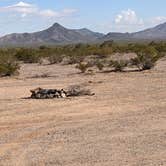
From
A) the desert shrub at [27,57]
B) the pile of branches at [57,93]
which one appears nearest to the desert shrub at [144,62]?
the pile of branches at [57,93]

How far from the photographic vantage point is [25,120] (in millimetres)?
19016

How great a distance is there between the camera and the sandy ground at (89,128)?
13298mm

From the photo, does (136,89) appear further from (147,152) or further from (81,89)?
(147,152)

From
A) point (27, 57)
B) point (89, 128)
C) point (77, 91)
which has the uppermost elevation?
point (77, 91)

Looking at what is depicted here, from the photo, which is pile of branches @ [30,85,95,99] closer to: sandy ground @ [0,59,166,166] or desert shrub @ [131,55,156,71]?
sandy ground @ [0,59,166,166]

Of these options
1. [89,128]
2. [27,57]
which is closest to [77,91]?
[89,128]

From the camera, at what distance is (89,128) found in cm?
1700

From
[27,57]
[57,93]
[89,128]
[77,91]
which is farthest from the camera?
[27,57]

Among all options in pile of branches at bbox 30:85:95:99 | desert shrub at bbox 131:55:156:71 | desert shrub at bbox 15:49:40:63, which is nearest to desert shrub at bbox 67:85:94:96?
pile of branches at bbox 30:85:95:99

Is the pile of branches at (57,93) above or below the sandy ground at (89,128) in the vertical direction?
above

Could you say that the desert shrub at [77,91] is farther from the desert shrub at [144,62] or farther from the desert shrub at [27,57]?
the desert shrub at [27,57]

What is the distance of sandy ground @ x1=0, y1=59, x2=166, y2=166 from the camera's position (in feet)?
43.6

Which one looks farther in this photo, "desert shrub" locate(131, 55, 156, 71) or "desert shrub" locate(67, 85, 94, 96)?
"desert shrub" locate(131, 55, 156, 71)

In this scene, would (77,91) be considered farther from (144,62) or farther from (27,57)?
(27,57)
